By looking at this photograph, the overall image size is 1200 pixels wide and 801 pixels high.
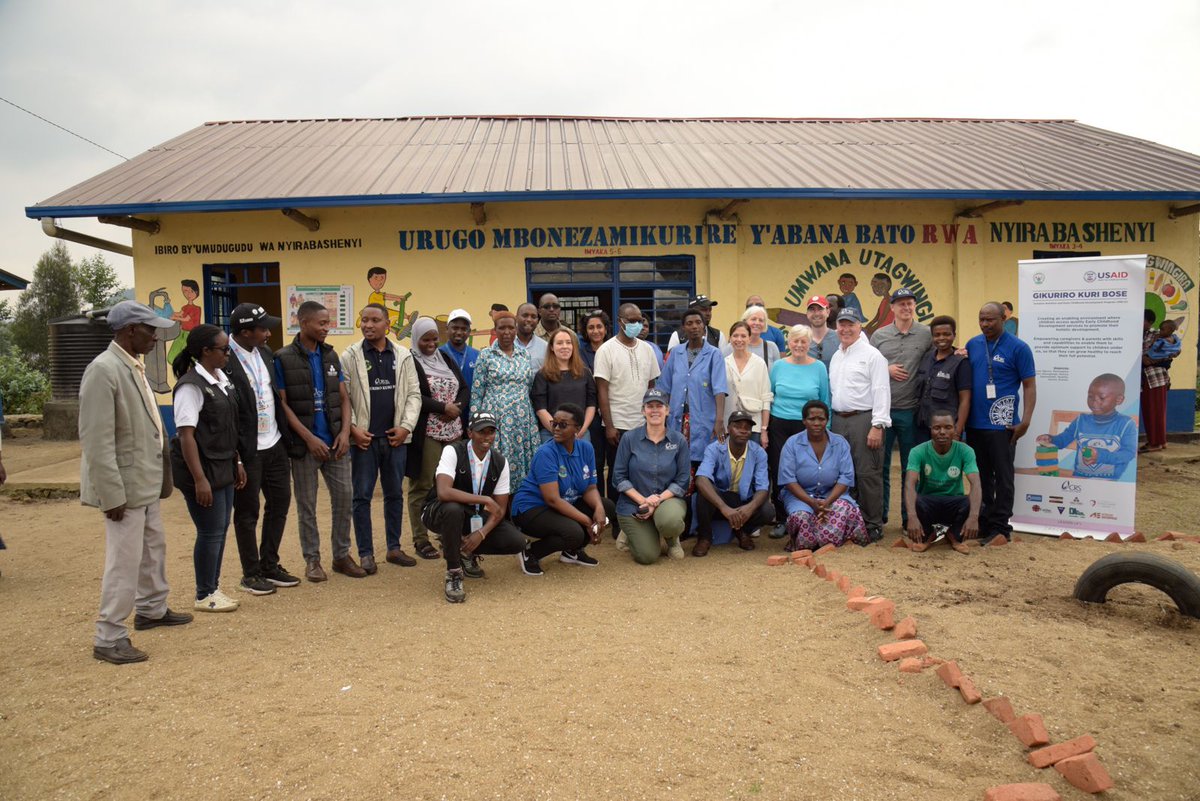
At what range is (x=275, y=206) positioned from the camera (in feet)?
→ 30.0

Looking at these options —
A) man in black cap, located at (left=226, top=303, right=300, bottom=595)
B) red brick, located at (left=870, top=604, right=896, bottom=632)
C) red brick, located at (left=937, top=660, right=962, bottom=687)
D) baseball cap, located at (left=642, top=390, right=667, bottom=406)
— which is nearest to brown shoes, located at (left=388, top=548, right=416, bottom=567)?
man in black cap, located at (left=226, top=303, right=300, bottom=595)

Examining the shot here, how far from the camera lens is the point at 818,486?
595cm

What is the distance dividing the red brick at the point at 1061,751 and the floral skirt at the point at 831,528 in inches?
118

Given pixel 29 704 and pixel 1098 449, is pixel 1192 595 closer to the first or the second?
pixel 1098 449

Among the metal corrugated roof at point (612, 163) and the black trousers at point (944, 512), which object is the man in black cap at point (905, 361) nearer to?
the black trousers at point (944, 512)

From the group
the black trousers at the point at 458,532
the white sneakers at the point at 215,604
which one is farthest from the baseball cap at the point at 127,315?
the black trousers at the point at 458,532

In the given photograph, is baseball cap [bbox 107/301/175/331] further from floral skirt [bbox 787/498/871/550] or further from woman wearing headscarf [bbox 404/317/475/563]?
floral skirt [bbox 787/498/871/550]

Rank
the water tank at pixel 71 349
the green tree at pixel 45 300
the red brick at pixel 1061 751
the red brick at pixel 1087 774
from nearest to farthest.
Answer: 1. the red brick at pixel 1087 774
2. the red brick at pixel 1061 751
3. the water tank at pixel 71 349
4. the green tree at pixel 45 300

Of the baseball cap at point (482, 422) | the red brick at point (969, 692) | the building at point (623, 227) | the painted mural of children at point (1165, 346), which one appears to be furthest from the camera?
the painted mural of children at point (1165, 346)

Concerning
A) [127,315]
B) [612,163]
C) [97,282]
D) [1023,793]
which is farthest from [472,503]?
[97,282]

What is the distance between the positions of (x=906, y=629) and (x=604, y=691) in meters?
1.60

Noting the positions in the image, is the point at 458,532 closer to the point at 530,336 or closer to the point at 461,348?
the point at 461,348

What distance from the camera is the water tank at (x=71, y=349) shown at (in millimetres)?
15352

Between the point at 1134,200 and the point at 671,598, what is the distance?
933 centimetres
